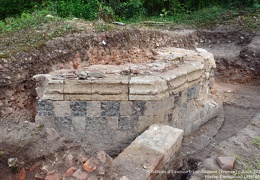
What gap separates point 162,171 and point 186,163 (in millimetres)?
1016

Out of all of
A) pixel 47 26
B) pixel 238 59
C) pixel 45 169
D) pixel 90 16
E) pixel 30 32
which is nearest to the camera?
pixel 45 169

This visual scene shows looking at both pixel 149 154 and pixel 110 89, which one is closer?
pixel 149 154

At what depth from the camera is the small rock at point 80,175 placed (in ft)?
9.73

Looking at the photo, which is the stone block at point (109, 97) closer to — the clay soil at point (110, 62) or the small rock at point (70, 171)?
the clay soil at point (110, 62)

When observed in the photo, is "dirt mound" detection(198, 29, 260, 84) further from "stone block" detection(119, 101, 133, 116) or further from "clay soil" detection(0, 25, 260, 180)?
"stone block" detection(119, 101, 133, 116)

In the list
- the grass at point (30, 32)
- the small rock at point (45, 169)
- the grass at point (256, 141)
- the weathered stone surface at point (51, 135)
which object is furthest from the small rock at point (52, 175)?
the grass at point (256, 141)

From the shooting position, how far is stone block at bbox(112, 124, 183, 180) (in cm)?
321

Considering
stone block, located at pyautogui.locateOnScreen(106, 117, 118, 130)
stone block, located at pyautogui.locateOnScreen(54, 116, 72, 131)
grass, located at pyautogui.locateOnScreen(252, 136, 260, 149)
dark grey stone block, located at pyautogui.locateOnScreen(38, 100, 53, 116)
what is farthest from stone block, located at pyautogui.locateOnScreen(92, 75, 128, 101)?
grass, located at pyautogui.locateOnScreen(252, 136, 260, 149)

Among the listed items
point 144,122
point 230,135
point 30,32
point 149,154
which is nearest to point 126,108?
point 144,122

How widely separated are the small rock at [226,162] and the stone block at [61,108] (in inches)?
95.6

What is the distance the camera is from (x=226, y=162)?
12.1 ft

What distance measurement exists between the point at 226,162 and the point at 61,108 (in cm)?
263

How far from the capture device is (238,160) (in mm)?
3850

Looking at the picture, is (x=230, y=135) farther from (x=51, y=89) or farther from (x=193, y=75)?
(x=51, y=89)
